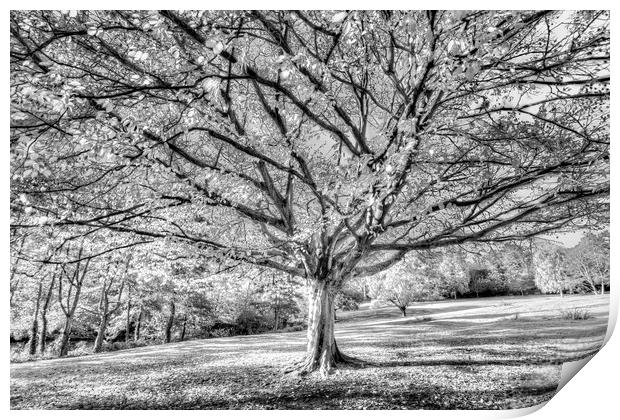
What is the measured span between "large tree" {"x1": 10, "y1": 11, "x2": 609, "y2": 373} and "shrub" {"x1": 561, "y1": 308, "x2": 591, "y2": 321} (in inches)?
38.0

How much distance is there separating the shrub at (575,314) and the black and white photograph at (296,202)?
0.02 metres

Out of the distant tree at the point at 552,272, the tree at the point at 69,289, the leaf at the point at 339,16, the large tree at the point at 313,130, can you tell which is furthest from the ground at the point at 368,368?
the leaf at the point at 339,16

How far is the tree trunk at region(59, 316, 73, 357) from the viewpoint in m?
3.32

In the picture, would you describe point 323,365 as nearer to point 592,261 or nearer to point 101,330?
point 101,330

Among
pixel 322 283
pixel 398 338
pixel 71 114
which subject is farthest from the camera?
pixel 398 338

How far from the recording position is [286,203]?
4223 millimetres

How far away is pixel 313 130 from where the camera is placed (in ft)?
13.3

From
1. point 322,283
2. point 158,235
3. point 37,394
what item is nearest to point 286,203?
point 322,283

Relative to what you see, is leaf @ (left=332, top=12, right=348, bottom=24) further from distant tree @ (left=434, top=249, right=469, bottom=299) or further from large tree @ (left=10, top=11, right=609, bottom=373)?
distant tree @ (left=434, top=249, right=469, bottom=299)

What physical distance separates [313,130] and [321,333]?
2.50 m

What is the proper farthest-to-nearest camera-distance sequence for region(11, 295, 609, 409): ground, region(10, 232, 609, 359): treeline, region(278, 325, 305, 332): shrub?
1. region(278, 325, 305, 332): shrub
2. region(11, 295, 609, 409): ground
3. region(10, 232, 609, 359): treeline

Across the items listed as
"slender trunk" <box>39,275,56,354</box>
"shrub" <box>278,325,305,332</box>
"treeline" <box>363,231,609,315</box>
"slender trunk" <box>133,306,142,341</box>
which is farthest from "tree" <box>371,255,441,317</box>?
"slender trunk" <box>39,275,56,354</box>

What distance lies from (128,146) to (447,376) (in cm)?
399
